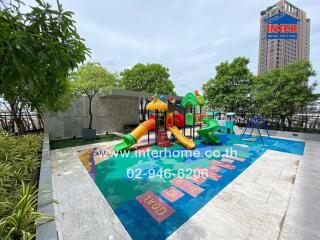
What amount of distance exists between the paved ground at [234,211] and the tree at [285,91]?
686 centimetres

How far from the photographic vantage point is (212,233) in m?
2.28

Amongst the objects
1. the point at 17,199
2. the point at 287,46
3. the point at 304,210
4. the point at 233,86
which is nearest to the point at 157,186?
the point at 17,199

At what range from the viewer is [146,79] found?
20.3m

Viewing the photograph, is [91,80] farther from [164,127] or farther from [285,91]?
[285,91]

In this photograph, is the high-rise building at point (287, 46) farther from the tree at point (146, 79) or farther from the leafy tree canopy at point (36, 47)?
the leafy tree canopy at point (36, 47)

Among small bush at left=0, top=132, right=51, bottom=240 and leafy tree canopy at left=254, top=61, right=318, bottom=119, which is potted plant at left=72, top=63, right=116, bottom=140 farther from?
leafy tree canopy at left=254, top=61, right=318, bottom=119

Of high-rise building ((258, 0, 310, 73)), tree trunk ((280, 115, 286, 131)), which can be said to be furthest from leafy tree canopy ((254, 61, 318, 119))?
high-rise building ((258, 0, 310, 73))

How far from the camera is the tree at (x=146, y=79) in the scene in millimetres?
20297

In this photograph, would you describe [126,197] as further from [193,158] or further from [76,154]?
[76,154]

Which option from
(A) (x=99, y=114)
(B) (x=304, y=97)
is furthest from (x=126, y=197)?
(B) (x=304, y=97)

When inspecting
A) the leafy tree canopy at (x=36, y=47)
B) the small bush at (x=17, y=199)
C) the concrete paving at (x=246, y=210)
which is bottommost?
the concrete paving at (x=246, y=210)

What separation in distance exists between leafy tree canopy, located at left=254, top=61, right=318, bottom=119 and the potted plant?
980cm

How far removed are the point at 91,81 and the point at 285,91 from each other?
11.2 metres

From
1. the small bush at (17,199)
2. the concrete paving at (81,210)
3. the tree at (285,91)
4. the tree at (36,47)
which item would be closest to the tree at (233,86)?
the tree at (285,91)
